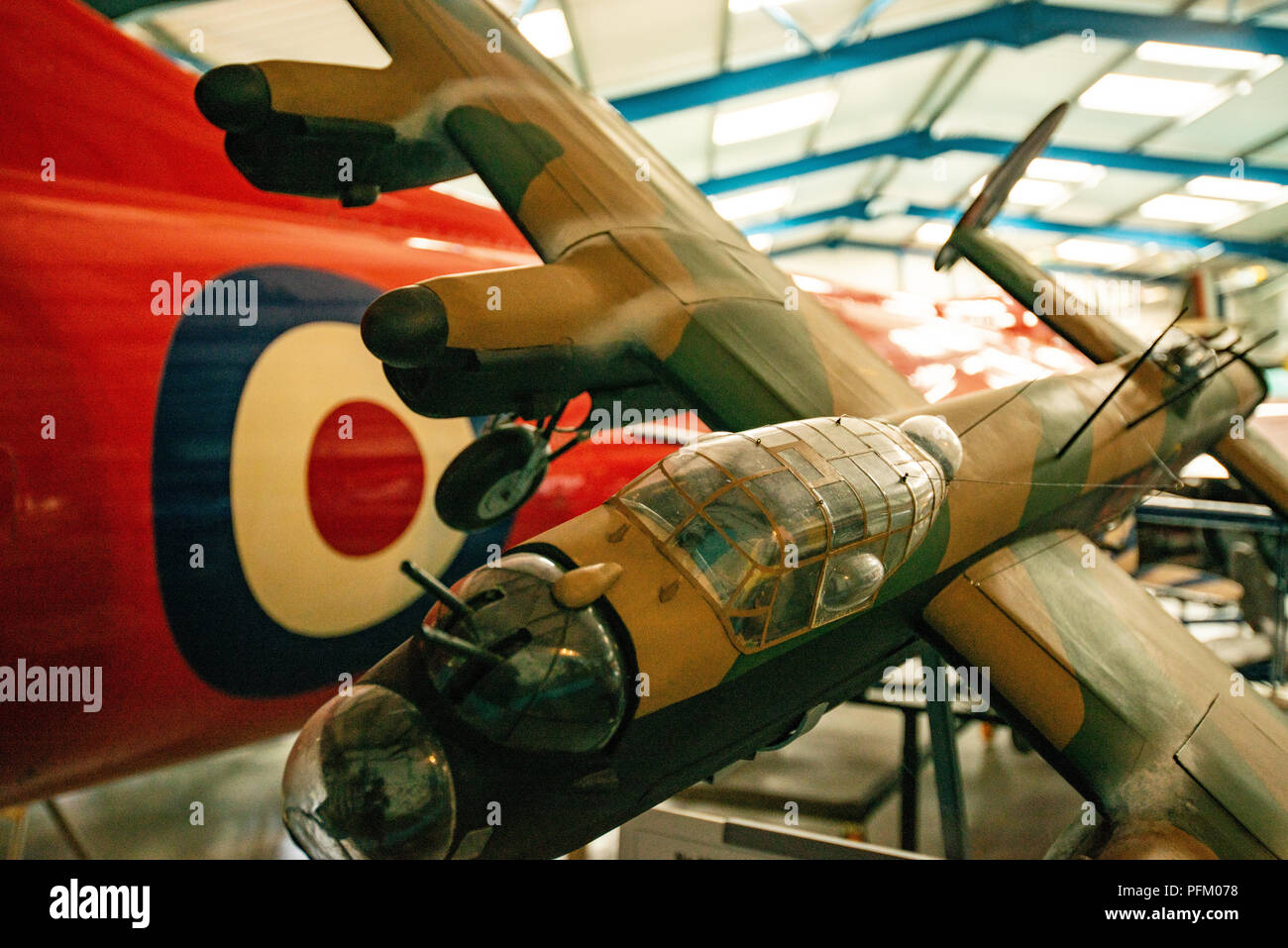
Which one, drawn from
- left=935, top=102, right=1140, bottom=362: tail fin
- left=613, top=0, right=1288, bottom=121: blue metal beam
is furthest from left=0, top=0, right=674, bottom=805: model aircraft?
left=613, top=0, right=1288, bottom=121: blue metal beam

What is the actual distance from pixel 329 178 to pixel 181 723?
2.70m

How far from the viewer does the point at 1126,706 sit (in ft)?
9.98

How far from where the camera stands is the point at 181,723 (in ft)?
12.4

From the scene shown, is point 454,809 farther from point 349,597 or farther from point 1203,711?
point 1203,711

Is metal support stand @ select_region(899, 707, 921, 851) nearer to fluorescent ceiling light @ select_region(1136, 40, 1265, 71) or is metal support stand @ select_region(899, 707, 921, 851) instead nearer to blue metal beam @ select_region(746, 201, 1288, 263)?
fluorescent ceiling light @ select_region(1136, 40, 1265, 71)

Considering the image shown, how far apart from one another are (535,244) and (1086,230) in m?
25.4

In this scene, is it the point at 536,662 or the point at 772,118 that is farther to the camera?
the point at 772,118

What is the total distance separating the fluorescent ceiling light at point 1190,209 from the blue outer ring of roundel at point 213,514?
25.1 meters

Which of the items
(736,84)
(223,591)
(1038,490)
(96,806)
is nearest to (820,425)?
(1038,490)

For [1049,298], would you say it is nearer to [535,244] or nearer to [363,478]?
[535,244]

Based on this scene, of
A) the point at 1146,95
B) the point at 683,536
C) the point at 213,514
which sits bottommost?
the point at 683,536

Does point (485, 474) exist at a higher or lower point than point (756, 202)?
lower

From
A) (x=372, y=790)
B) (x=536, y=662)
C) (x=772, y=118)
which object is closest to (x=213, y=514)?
(x=372, y=790)
